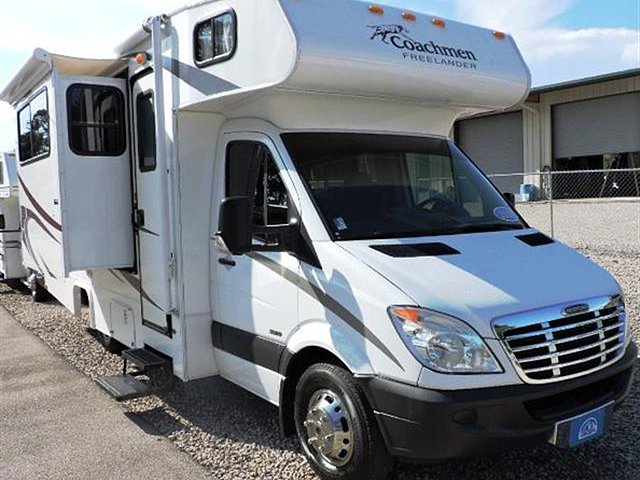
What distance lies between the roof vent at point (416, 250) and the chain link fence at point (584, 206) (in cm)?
814

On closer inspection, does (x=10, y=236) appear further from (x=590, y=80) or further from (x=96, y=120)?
(x=590, y=80)

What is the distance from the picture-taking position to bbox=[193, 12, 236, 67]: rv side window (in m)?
4.23

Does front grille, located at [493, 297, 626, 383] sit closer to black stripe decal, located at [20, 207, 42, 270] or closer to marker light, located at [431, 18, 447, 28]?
marker light, located at [431, 18, 447, 28]

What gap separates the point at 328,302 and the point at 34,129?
13.8 ft

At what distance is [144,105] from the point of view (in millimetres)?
5176

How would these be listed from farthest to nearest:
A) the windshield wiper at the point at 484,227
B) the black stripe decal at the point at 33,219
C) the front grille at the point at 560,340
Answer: the black stripe decal at the point at 33,219 → the windshield wiper at the point at 484,227 → the front grille at the point at 560,340

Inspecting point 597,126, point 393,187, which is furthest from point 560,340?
point 597,126

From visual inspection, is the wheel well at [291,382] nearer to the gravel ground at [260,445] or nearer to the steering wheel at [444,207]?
the gravel ground at [260,445]

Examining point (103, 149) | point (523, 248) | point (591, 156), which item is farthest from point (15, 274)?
point (591, 156)

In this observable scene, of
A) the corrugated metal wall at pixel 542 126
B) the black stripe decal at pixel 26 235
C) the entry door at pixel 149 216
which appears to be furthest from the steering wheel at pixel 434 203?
the corrugated metal wall at pixel 542 126

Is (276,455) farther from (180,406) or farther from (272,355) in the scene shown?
(180,406)

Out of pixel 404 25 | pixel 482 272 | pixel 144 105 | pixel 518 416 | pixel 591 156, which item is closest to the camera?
pixel 518 416

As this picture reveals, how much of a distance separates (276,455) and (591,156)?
2477 centimetres

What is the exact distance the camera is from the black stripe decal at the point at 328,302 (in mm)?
3373
